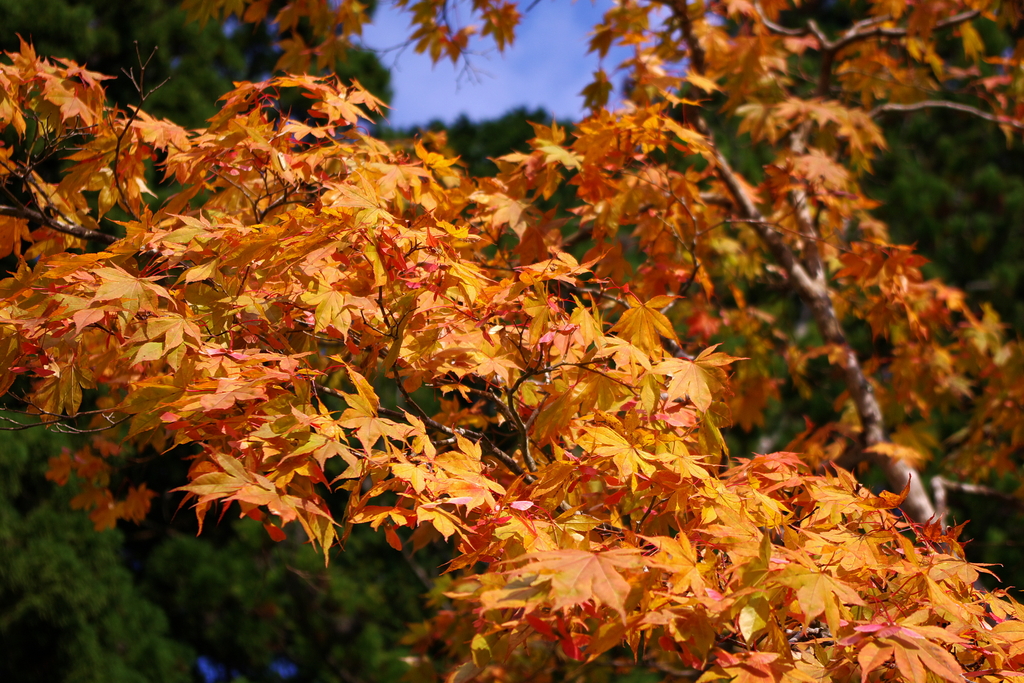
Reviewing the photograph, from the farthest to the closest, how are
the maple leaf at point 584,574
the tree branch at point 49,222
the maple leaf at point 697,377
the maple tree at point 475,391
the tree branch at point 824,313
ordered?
1. the tree branch at point 824,313
2. the tree branch at point 49,222
3. the maple leaf at point 697,377
4. the maple tree at point 475,391
5. the maple leaf at point 584,574

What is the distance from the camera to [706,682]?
3.77 ft

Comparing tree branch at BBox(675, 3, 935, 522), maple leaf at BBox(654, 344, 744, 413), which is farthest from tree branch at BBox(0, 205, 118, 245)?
tree branch at BBox(675, 3, 935, 522)

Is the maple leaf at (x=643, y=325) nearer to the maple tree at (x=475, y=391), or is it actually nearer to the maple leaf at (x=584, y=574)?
the maple tree at (x=475, y=391)

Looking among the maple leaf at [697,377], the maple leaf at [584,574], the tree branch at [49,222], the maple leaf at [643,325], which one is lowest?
the maple leaf at [584,574]

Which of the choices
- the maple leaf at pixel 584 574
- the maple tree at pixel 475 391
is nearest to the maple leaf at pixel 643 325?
the maple tree at pixel 475 391

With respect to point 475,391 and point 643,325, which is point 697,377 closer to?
point 643,325

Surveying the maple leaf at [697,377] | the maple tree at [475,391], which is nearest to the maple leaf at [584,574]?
the maple tree at [475,391]

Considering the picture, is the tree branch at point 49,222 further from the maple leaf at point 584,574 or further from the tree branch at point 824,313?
the tree branch at point 824,313

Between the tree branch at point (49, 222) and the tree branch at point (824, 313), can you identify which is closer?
the tree branch at point (49, 222)

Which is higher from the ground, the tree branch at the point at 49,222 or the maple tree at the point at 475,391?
the tree branch at the point at 49,222

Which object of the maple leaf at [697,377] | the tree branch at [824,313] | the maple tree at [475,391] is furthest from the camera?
the tree branch at [824,313]

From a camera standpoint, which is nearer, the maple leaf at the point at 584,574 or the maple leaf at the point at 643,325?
the maple leaf at the point at 584,574

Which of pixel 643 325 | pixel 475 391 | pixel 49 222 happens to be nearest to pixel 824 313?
pixel 643 325

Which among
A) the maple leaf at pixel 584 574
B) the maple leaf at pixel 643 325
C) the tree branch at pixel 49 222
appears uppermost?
the tree branch at pixel 49 222
